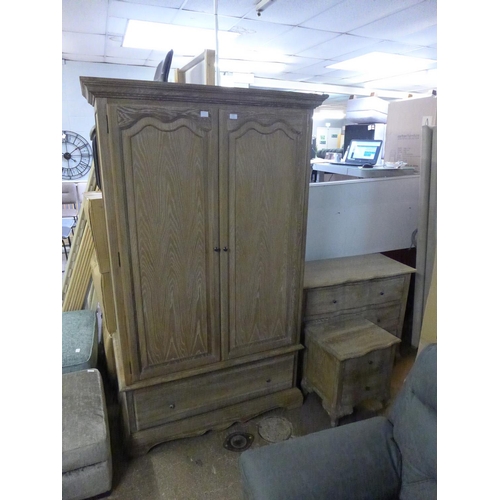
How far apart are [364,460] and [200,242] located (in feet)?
3.40

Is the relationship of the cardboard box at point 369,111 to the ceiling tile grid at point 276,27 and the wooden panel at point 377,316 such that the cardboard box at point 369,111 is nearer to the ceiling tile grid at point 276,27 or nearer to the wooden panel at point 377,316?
the ceiling tile grid at point 276,27

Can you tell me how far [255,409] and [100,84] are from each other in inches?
68.0

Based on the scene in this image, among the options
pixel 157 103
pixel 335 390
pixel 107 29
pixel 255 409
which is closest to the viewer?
pixel 157 103

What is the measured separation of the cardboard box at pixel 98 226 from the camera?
1685 mm

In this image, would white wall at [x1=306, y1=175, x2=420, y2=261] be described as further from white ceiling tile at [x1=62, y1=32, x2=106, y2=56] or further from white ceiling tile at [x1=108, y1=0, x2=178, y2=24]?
white ceiling tile at [x1=62, y1=32, x2=106, y2=56]

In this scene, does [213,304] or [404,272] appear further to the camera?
[404,272]

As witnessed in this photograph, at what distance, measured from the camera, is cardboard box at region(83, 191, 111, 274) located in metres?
1.69

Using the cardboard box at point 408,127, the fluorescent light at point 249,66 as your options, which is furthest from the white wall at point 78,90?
the cardboard box at point 408,127

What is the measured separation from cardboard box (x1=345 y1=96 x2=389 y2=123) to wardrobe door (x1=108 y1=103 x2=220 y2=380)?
14.1 ft

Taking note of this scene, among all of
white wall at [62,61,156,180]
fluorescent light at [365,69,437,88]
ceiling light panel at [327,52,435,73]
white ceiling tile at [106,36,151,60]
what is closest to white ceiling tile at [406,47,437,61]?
ceiling light panel at [327,52,435,73]

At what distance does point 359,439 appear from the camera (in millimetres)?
1241

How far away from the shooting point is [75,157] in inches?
226
